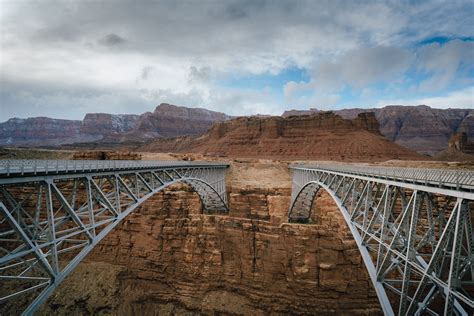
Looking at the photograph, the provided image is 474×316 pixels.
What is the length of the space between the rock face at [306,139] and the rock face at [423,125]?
67794mm

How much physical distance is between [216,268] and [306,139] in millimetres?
74099

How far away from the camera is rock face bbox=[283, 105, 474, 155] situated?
5896 inches

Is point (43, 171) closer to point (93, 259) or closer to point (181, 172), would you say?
point (181, 172)

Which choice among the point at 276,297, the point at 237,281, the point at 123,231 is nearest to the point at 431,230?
the point at 276,297

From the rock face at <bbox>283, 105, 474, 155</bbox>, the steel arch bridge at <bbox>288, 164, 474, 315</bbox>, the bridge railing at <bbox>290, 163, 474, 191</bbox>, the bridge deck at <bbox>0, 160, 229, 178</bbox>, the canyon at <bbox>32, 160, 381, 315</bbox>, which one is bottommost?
the canyon at <bbox>32, 160, 381, 315</bbox>

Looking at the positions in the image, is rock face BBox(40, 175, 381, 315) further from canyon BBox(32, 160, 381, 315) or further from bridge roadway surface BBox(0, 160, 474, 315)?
bridge roadway surface BBox(0, 160, 474, 315)

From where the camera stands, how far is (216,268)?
3086cm

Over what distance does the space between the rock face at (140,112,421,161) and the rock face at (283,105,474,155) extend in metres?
67.8

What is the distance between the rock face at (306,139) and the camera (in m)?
85.8

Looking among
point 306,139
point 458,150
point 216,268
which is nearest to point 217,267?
point 216,268

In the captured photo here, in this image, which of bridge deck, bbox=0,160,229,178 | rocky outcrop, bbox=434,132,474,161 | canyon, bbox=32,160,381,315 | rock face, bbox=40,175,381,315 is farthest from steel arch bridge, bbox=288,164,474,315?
rocky outcrop, bbox=434,132,474,161

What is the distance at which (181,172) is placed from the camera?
2761cm

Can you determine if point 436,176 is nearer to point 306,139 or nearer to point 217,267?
point 217,267

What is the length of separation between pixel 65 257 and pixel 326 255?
31362mm
